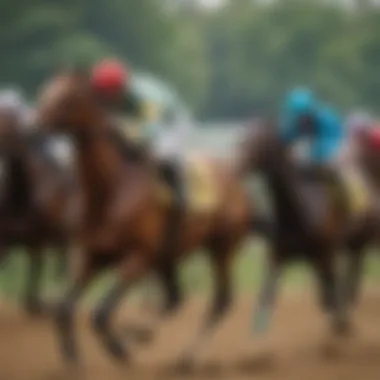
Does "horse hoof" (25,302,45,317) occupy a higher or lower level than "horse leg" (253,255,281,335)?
higher

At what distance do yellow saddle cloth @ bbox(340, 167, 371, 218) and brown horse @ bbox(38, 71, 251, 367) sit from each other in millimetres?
899

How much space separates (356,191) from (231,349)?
89 cm

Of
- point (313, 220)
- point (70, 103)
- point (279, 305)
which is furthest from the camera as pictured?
point (279, 305)

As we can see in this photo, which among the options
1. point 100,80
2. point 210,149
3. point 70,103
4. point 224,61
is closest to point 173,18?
point 224,61

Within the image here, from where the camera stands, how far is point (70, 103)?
3721 millimetres

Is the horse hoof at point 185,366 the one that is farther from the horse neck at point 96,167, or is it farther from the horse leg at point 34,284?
the horse leg at point 34,284

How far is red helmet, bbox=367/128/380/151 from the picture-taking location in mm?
5113

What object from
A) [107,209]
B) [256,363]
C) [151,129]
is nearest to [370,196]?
[256,363]

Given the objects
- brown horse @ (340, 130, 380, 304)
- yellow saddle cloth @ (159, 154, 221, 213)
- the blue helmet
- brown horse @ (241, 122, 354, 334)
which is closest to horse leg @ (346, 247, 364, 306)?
brown horse @ (340, 130, 380, 304)

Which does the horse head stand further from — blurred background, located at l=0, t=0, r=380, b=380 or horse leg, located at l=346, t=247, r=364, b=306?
horse leg, located at l=346, t=247, r=364, b=306

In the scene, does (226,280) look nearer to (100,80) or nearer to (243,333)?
(243,333)

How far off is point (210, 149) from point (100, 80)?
2.25 ft

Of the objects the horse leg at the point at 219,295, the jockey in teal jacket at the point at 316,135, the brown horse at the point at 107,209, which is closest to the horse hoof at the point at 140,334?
the horse leg at the point at 219,295

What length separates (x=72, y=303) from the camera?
3812mm
